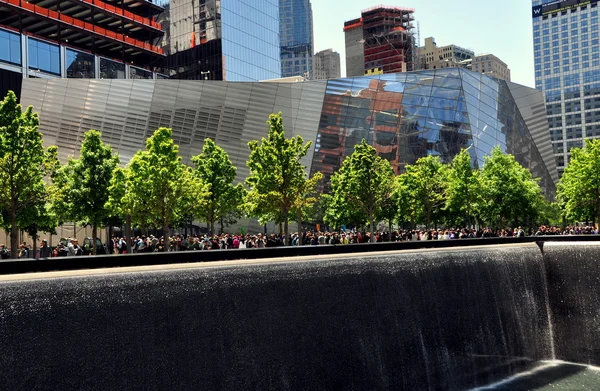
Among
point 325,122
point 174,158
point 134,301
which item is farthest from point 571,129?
point 134,301

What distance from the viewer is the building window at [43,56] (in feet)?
228

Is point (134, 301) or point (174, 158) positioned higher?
point (174, 158)

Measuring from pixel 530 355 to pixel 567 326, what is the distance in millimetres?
1385

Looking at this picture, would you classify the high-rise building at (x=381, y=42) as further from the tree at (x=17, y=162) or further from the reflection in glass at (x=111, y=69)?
the tree at (x=17, y=162)

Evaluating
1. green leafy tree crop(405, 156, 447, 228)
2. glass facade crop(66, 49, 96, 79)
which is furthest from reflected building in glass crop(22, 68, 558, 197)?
glass facade crop(66, 49, 96, 79)

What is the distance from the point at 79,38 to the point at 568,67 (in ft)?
441

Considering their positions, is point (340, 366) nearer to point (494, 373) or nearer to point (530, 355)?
point (494, 373)

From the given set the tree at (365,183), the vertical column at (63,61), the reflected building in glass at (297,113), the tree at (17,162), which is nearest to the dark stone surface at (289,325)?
the tree at (17,162)

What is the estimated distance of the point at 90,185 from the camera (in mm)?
36781

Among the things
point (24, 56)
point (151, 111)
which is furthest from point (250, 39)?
point (151, 111)

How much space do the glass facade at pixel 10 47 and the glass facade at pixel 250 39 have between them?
37907 millimetres

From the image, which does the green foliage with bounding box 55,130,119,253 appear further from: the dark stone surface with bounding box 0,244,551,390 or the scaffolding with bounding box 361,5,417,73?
the scaffolding with bounding box 361,5,417,73

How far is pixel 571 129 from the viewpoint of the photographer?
568 feet

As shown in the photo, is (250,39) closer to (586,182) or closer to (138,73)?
(138,73)
